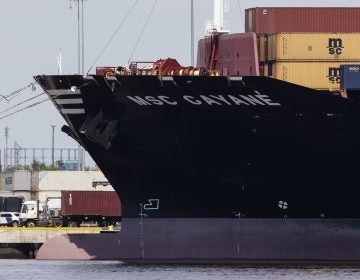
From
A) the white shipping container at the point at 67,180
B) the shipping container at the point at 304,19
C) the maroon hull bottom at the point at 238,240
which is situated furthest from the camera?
the white shipping container at the point at 67,180

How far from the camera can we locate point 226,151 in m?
61.7

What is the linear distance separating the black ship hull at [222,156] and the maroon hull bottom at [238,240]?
43 mm

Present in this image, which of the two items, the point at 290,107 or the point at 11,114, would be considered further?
the point at 11,114

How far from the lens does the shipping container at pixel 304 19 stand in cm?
6431

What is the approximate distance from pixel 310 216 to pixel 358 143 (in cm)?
385

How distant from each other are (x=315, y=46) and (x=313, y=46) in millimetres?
112

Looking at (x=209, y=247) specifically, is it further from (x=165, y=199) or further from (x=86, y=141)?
(x=86, y=141)

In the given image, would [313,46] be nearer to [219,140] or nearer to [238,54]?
[238,54]

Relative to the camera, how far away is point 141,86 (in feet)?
200

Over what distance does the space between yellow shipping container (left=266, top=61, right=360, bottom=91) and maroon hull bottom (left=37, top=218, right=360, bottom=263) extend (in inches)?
232

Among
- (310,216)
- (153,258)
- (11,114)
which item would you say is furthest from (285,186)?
(11,114)

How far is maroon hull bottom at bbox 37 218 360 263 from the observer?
2431 inches

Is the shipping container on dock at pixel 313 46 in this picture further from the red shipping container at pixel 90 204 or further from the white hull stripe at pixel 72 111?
the red shipping container at pixel 90 204

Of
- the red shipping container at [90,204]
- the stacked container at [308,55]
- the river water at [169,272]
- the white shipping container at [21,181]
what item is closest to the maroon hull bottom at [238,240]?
the river water at [169,272]
